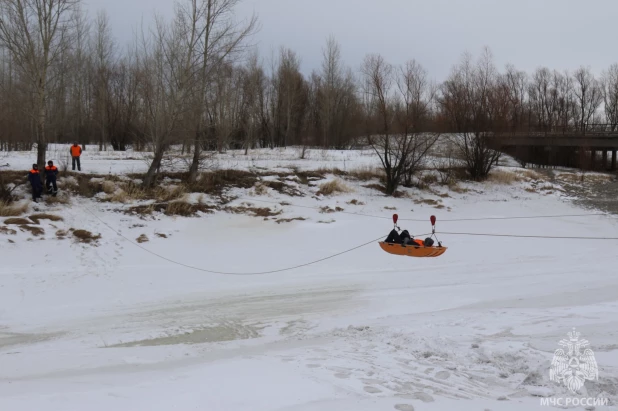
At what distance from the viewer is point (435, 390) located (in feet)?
21.2

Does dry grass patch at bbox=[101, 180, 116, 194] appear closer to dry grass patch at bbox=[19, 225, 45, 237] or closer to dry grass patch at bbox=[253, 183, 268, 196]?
dry grass patch at bbox=[19, 225, 45, 237]

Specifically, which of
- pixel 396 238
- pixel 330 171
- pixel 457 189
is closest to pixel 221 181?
pixel 330 171

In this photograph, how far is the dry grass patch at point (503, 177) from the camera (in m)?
31.1

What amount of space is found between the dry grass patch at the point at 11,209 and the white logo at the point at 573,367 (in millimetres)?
17249

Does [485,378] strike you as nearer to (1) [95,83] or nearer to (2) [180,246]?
(2) [180,246]

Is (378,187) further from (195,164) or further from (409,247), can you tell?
(409,247)

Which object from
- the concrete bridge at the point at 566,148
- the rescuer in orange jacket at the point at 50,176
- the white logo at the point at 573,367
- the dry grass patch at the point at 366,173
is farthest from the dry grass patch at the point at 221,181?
the concrete bridge at the point at 566,148

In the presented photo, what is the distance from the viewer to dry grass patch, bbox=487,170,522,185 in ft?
102

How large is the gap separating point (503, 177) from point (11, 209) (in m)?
28.2

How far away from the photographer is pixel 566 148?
49750 millimetres

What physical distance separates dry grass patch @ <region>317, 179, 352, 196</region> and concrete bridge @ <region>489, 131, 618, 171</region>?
73.8ft

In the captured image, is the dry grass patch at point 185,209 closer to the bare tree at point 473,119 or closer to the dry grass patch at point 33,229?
the dry grass patch at point 33,229

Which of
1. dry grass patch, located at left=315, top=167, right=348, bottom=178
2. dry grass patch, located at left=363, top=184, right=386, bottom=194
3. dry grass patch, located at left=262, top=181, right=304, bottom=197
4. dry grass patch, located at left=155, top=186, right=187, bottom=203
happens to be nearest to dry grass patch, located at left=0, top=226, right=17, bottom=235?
dry grass patch, located at left=155, top=186, right=187, bottom=203

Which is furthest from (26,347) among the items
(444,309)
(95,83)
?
(95,83)
